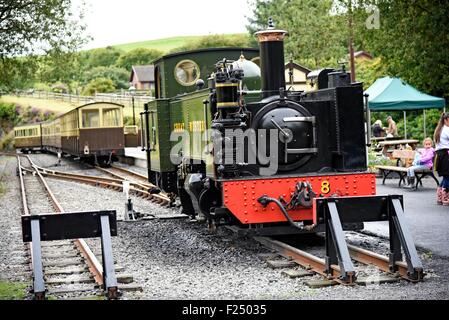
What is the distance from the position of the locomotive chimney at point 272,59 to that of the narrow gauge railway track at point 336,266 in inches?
80.2

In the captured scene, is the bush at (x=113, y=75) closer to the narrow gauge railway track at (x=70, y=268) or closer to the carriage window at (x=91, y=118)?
the carriage window at (x=91, y=118)

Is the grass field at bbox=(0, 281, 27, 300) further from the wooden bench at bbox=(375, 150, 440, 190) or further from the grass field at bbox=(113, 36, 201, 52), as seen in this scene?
the grass field at bbox=(113, 36, 201, 52)

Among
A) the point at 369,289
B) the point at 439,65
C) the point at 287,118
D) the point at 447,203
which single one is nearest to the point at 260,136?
the point at 287,118

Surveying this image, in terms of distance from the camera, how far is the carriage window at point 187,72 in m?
13.3

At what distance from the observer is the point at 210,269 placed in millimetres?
8984

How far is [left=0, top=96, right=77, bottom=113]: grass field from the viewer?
74.6 meters

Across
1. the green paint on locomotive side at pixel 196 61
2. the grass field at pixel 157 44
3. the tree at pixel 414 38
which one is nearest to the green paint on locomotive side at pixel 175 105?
the green paint on locomotive side at pixel 196 61

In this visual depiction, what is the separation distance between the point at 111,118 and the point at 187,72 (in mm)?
21016

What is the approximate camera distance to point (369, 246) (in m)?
10.2

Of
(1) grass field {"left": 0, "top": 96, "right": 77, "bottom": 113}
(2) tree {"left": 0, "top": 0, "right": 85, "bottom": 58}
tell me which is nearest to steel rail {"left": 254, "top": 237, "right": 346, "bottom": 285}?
(2) tree {"left": 0, "top": 0, "right": 85, "bottom": 58}

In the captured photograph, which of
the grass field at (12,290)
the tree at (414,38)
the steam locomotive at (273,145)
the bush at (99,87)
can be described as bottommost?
the grass field at (12,290)

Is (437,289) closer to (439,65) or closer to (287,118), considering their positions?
(287,118)

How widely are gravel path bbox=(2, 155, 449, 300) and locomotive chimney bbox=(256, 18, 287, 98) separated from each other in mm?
2126

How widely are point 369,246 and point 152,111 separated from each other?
5.56 metres
